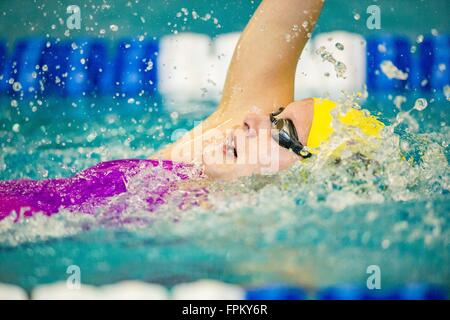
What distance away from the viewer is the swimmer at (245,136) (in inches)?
57.1

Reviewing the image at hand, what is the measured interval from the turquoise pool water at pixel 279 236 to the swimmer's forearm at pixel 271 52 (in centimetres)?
38

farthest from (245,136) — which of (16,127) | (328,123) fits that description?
(16,127)

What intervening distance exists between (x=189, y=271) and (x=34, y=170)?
1366mm

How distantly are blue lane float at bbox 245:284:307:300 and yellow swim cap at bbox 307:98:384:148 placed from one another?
0.37 metres

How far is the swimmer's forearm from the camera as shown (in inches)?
65.0

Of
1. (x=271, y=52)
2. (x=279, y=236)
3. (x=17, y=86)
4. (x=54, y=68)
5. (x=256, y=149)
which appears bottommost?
(x=279, y=236)

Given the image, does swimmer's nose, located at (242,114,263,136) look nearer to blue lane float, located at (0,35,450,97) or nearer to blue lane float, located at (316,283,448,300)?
blue lane float, located at (316,283,448,300)

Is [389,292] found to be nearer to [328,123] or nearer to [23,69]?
[328,123]

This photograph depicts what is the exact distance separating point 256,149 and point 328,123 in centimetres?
19

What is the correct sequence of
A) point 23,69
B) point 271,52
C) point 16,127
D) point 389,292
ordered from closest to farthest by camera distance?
point 389,292, point 271,52, point 16,127, point 23,69

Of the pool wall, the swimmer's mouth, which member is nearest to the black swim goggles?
the swimmer's mouth

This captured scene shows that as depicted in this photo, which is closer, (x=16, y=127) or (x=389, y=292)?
(x=389, y=292)

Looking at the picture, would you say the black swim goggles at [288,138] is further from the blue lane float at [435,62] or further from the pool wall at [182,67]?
the blue lane float at [435,62]

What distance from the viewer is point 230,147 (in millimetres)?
1486
